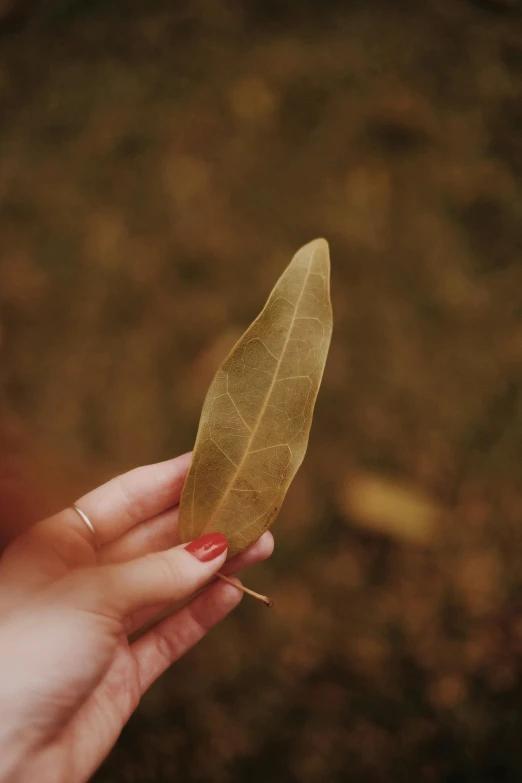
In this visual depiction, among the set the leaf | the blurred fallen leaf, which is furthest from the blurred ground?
the leaf

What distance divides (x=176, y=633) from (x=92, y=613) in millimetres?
298

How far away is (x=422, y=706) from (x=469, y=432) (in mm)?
536

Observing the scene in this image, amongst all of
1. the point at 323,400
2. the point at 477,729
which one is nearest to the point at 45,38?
the point at 323,400

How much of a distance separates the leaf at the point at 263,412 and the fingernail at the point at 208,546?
0.02 metres

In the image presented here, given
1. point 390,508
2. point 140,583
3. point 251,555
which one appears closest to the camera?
point 140,583

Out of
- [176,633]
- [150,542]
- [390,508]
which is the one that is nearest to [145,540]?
[150,542]

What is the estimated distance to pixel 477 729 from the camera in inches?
44.1

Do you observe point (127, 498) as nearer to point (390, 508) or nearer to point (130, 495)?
point (130, 495)

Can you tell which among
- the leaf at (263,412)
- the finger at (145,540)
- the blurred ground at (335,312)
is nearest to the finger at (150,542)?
the finger at (145,540)

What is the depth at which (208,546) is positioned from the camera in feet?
2.36

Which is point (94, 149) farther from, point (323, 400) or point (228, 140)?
point (323, 400)

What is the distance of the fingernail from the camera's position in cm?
71

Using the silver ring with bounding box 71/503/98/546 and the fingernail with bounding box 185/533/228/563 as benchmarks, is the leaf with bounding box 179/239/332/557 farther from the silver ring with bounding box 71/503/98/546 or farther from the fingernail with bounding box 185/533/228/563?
the silver ring with bounding box 71/503/98/546

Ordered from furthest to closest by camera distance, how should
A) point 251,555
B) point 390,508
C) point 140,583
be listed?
1. point 390,508
2. point 251,555
3. point 140,583
